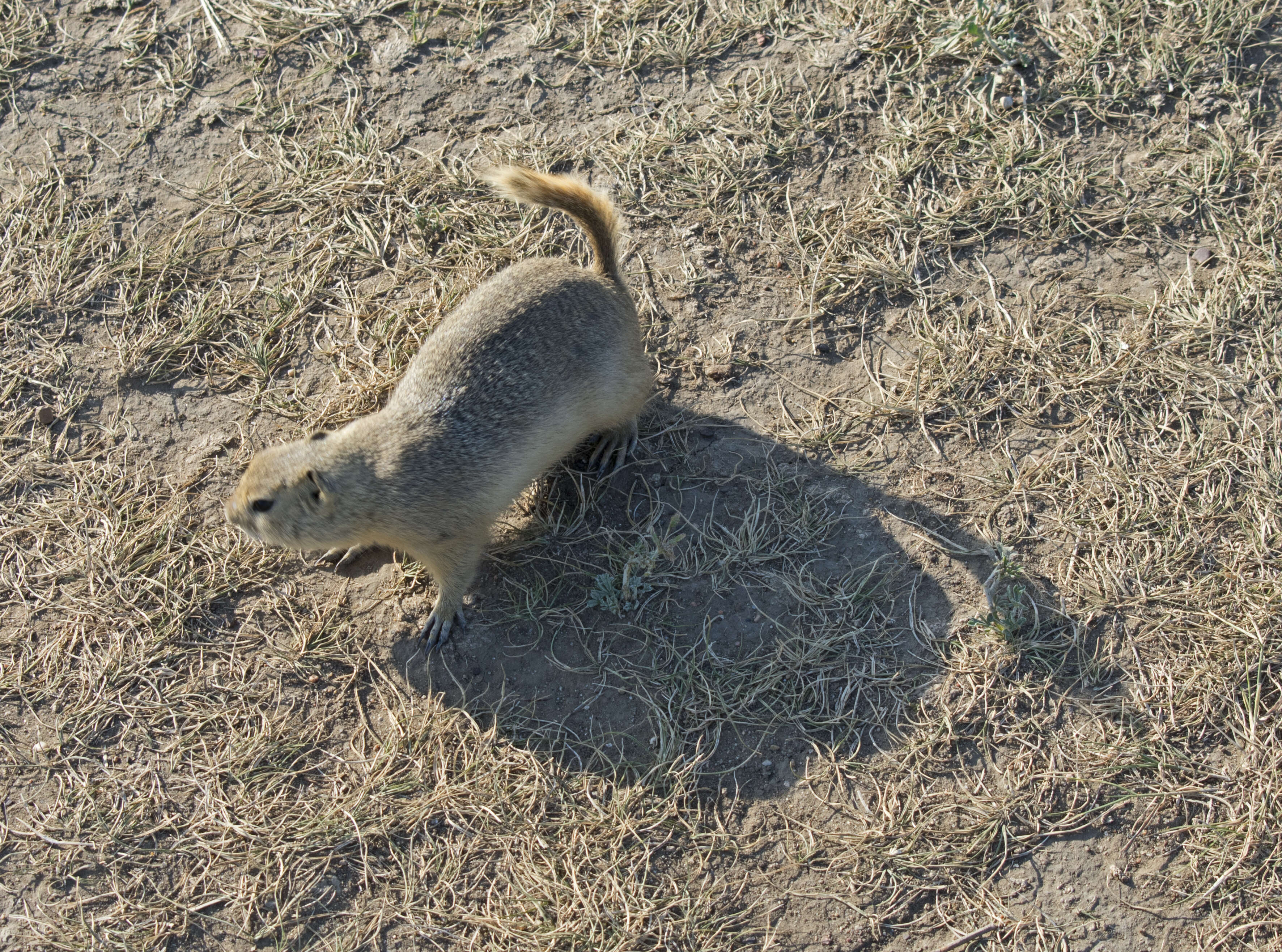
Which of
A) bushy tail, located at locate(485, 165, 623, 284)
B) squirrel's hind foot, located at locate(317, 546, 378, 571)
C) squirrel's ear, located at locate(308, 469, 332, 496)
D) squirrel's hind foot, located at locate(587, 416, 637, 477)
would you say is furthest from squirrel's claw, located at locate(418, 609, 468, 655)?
bushy tail, located at locate(485, 165, 623, 284)

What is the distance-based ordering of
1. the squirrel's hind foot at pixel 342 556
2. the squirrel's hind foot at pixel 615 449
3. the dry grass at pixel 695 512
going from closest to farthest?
the dry grass at pixel 695 512
the squirrel's hind foot at pixel 342 556
the squirrel's hind foot at pixel 615 449

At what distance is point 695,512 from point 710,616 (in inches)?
18.7

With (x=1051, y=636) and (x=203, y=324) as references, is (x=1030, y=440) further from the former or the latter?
Answer: (x=203, y=324)

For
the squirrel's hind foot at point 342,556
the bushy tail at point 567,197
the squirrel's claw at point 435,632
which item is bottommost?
the squirrel's claw at point 435,632

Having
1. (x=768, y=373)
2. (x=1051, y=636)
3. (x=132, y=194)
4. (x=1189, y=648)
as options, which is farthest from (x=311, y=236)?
(x=1189, y=648)

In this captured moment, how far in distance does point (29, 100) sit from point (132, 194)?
998mm

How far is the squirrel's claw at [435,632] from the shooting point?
379cm

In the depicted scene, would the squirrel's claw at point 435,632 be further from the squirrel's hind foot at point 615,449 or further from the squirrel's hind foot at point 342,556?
the squirrel's hind foot at point 615,449

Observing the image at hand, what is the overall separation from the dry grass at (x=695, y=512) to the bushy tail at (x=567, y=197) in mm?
710

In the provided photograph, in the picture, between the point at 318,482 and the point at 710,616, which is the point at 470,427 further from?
the point at 710,616

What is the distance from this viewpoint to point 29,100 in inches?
209

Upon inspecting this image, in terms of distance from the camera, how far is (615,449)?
421cm

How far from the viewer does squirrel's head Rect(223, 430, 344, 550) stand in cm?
339

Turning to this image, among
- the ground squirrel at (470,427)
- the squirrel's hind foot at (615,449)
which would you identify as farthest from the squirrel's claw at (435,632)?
the squirrel's hind foot at (615,449)
